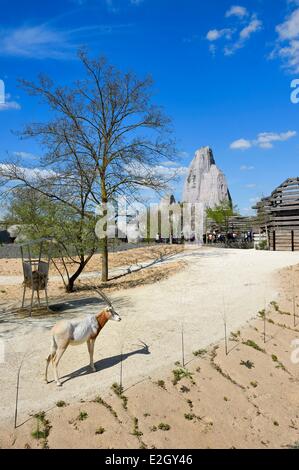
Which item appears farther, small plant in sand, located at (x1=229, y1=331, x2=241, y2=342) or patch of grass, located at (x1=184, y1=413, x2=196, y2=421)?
small plant in sand, located at (x1=229, y1=331, x2=241, y2=342)

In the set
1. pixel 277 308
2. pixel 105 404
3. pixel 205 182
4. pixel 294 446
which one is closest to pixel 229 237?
pixel 277 308

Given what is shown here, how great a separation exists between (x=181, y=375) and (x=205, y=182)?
96237mm

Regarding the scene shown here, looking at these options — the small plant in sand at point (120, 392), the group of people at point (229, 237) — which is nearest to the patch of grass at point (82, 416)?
the small plant in sand at point (120, 392)

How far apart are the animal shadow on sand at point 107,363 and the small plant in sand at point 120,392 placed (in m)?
0.76

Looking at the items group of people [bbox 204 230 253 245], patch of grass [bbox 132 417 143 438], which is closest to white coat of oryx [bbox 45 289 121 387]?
patch of grass [bbox 132 417 143 438]

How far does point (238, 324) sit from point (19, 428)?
21.7 ft

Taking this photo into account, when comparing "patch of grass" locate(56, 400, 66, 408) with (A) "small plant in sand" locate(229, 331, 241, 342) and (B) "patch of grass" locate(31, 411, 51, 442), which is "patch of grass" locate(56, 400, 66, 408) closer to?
(B) "patch of grass" locate(31, 411, 51, 442)

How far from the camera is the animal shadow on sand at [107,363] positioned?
7.22 m

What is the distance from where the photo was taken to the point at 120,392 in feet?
21.6

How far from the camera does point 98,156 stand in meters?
18.8

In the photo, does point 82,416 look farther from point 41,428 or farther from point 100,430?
point 41,428

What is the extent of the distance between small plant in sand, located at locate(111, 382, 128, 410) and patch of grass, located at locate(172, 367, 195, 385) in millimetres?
1089

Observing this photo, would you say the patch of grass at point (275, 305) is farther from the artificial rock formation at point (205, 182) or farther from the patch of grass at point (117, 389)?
the artificial rock formation at point (205, 182)

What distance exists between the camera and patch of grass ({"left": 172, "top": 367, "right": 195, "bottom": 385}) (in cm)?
727
